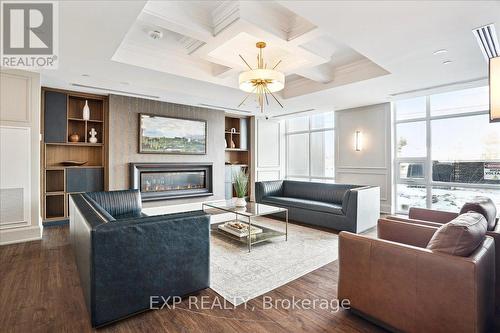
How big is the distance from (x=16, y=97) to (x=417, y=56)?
5.55m

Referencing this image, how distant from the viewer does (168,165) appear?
231 inches

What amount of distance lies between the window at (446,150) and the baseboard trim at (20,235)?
690cm

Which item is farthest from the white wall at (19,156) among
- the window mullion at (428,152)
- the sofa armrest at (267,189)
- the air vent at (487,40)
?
the window mullion at (428,152)

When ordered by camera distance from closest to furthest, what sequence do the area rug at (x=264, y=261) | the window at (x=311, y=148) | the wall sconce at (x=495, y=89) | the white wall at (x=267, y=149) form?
1. the wall sconce at (x=495, y=89)
2. the area rug at (x=264, y=261)
3. the window at (x=311, y=148)
4. the white wall at (x=267, y=149)

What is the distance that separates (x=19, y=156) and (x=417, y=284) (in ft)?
16.4

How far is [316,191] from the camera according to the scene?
540 cm

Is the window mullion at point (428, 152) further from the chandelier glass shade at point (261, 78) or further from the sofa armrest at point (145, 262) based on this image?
the sofa armrest at point (145, 262)

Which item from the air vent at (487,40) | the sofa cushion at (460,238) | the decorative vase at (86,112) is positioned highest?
the air vent at (487,40)

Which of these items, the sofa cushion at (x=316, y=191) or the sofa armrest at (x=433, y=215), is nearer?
the sofa armrest at (x=433, y=215)

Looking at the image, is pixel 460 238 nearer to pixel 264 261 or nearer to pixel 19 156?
pixel 264 261

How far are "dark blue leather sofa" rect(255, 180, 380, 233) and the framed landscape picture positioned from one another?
193cm

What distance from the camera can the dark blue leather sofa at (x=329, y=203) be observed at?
4172 millimetres

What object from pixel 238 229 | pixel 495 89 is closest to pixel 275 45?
pixel 495 89

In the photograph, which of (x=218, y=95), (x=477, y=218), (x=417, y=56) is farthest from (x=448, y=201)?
(x=218, y=95)
